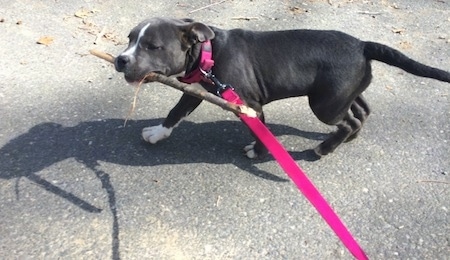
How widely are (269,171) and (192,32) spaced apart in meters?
1.16

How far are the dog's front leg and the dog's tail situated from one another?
126 cm

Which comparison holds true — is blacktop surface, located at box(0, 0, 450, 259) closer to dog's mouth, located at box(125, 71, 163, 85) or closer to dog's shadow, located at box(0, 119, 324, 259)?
dog's shadow, located at box(0, 119, 324, 259)

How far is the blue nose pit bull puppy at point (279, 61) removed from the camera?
323cm

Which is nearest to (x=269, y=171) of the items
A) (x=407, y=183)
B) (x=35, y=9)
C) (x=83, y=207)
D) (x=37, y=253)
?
(x=407, y=183)

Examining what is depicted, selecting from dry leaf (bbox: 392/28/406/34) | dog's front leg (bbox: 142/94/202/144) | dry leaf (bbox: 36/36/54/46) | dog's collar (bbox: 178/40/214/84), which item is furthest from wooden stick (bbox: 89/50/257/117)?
dry leaf (bbox: 392/28/406/34)

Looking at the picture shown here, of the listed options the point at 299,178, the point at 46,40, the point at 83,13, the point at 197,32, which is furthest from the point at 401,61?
the point at 83,13

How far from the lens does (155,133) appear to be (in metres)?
3.67

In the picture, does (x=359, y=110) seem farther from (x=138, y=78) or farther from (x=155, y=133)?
(x=138, y=78)

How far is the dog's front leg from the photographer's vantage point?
359 centimetres

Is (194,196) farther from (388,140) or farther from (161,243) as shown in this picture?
(388,140)

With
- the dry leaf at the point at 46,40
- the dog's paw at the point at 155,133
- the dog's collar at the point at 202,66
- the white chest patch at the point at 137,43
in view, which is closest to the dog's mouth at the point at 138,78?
the white chest patch at the point at 137,43

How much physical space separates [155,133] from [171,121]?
150mm

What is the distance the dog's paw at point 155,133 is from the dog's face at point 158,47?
53 centimetres

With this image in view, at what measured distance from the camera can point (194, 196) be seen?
332cm
